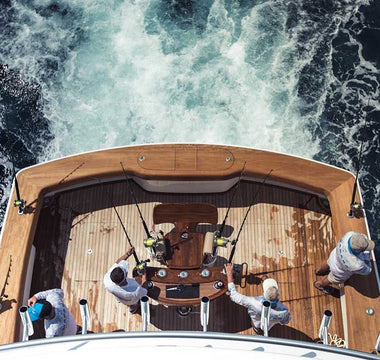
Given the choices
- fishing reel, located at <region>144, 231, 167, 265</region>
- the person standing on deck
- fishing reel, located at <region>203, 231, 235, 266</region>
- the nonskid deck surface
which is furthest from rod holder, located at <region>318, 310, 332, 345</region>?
fishing reel, located at <region>144, 231, 167, 265</region>

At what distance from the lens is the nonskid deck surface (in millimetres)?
7211

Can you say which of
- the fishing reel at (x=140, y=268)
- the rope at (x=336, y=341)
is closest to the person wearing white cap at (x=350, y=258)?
the rope at (x=336, y=341)

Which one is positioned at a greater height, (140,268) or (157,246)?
(157,246)

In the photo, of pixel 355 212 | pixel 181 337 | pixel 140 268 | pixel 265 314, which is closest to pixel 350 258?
pixel 355 212

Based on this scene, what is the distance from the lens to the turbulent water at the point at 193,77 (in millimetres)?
10961

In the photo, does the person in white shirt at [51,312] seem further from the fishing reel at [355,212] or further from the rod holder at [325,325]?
the fishing reel at [355,212]

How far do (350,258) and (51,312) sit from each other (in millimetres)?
3813

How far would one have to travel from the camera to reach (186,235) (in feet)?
23.8

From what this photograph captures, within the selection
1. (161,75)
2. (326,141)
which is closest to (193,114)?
(161,75)

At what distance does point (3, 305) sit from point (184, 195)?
128 inches

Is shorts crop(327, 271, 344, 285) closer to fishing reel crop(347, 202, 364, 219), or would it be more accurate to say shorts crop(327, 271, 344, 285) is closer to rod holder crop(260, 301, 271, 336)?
fishing reel crop(347, 202, 364, 219)

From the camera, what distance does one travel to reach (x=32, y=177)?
772 cm

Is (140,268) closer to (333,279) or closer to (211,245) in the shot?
(211,245)

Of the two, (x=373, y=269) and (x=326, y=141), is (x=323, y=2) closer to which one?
(x=326, y=141)
